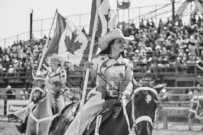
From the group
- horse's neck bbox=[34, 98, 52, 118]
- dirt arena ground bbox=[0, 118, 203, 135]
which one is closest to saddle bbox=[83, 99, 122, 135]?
horse's neck bbox=[34, 98, 52, 118]

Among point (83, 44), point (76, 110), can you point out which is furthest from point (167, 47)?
point (76, 110)

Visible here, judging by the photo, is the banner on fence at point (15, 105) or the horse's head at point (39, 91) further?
the banner on fence at point (15, 105)

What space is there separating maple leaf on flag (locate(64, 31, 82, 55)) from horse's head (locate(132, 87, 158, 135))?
10.7 m

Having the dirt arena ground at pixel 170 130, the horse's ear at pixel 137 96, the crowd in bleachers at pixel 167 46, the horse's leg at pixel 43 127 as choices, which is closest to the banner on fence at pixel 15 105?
the dirt arena ground at pixel 170 130

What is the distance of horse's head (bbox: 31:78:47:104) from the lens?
35.3ft

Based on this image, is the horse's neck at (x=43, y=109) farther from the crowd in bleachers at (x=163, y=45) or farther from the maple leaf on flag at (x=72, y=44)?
the crowd in bleachers at (x=163, y=45)

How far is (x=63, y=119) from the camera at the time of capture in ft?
31.3

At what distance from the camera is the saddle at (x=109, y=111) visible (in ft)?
24.6

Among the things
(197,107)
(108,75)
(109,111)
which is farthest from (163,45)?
(109,111)

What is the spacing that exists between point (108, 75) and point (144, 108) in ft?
5.52

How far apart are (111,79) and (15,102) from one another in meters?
17.1

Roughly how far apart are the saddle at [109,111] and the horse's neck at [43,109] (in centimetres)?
312

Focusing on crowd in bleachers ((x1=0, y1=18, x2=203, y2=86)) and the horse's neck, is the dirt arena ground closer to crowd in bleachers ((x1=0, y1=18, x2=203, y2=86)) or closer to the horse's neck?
crowd in bleachers ((x1=0, y1=18, x2=203, y2=86))

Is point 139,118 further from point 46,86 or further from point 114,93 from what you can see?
point 46,86
